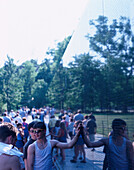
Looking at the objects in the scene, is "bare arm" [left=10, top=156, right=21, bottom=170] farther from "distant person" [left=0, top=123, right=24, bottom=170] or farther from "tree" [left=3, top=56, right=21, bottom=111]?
"tree" [left=3, top=56, right=21, bottom=111]

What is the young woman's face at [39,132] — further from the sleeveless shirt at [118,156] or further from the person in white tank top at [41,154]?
the sleeveless shirt at [118,156]

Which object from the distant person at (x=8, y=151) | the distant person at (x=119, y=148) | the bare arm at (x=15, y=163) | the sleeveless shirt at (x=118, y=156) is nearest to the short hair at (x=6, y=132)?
the distant person at (x=8, y=151)

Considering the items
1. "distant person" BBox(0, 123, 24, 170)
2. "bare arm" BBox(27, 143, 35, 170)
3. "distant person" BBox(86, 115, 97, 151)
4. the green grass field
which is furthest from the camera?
"distant person" BBox(86, 115, 97, 151)

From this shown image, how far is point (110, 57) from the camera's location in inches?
156

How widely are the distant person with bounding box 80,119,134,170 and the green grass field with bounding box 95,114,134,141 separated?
7cm

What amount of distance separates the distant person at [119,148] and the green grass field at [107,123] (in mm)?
68

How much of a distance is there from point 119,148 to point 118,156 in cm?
11

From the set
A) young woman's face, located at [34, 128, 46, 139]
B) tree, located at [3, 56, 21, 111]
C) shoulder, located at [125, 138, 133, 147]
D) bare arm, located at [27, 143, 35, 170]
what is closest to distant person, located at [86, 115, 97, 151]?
young woman's face, located at [34, 128, 46, 139]

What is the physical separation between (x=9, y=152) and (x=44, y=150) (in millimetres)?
1003

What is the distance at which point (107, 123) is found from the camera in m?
3.94

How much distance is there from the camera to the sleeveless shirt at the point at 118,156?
3.04 meters

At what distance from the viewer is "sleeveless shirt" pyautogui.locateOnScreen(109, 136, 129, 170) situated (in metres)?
3.04

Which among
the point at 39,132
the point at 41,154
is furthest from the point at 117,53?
the point at 41,154

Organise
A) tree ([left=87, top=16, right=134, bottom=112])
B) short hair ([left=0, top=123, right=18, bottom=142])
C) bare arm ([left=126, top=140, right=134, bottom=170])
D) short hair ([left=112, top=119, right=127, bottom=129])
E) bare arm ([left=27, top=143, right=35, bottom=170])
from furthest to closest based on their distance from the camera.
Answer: bare arm ([left=27, top=143, right=35, bottom=170])
tree ([left=87, top=16, right=134, bottom=112])
short hair ([left=112, top=119, right=127, bottom=129])
bare arm ([left=126, top=140, right=134, bottom=170])
short hair ([left=0, top=123, right=18, bottom=142])
